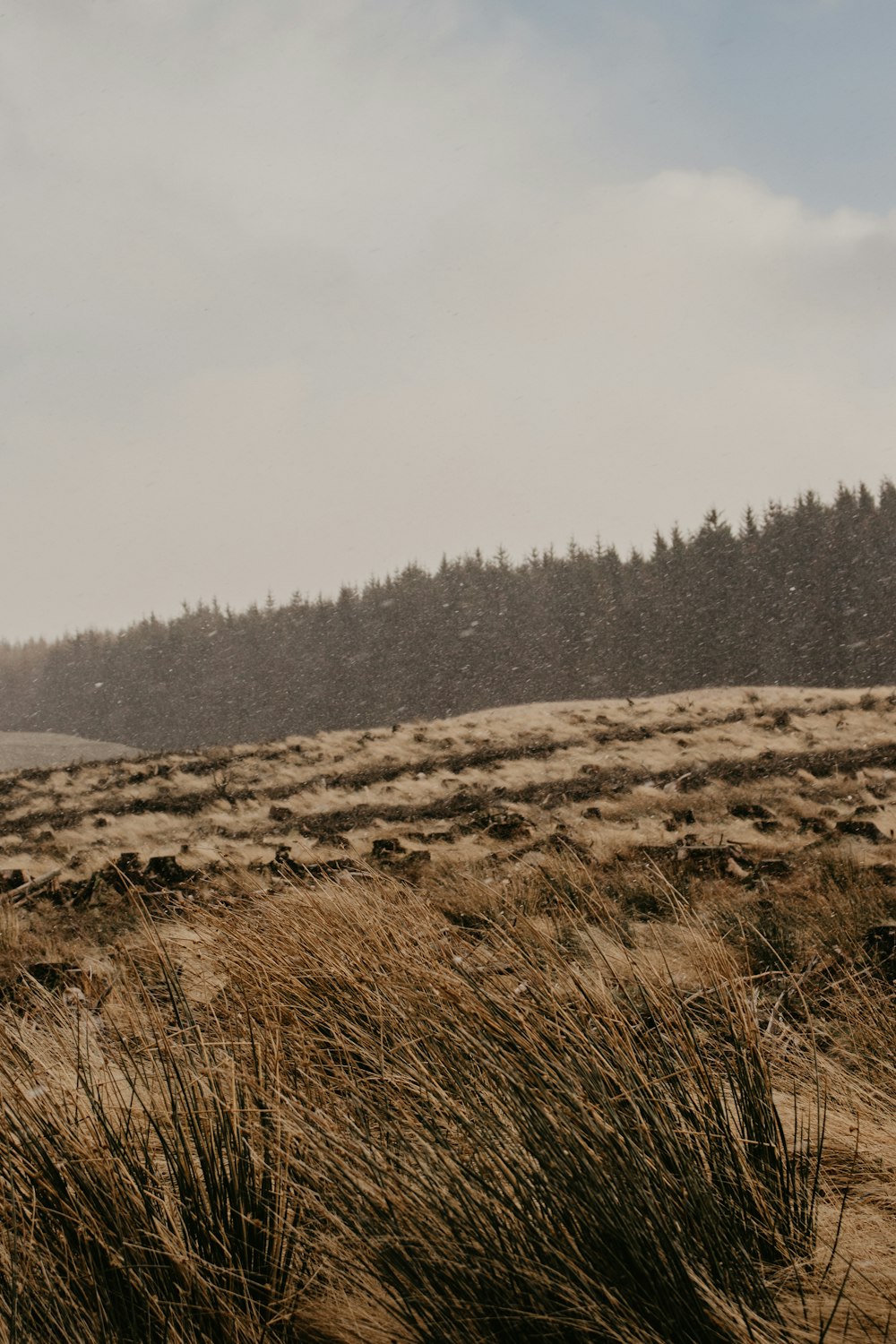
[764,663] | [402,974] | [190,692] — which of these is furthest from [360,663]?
[402,974]

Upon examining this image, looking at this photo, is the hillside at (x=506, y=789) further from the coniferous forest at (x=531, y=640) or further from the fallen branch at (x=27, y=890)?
the coniferous forest at (x=531, y=640)

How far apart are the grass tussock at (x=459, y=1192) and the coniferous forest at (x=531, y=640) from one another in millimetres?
55566

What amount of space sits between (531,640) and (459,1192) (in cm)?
6370

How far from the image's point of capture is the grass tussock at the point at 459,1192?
4.95ft

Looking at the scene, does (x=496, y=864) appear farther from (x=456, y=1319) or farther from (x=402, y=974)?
(x=456, y=1319)

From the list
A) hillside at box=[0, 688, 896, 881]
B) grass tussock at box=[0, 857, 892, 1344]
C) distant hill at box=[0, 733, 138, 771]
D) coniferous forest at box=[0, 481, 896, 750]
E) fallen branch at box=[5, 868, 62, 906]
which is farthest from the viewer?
coniferous forest at box=[0, 481, 896, 750]

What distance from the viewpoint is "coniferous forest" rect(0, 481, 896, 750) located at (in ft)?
181

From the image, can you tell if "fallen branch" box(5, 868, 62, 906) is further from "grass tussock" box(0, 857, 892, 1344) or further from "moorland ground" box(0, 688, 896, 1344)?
"grass tussock" box(0, 857, 892, 1344)

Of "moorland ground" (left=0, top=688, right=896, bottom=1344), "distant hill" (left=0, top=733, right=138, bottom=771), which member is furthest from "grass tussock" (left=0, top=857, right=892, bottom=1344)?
"distant hill" (left=0, top=733, right=138, bottom=771)

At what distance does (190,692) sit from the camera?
244 feet

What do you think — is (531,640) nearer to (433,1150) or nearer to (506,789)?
(506,789)

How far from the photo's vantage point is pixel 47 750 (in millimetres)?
48344

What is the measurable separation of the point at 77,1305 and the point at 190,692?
250 feet

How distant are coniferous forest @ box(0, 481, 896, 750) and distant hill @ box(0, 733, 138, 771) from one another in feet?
56.0
